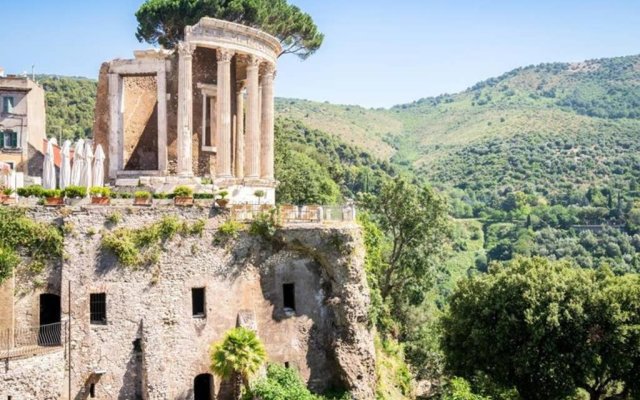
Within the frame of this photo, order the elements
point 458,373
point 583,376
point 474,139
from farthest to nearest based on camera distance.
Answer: point 474,139 < point 458,373 < point 583,376

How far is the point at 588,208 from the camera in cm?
11681

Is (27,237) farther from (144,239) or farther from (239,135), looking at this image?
(239,135)

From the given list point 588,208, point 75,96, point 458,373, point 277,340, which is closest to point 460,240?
point 588,208

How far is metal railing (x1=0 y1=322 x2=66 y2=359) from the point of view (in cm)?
2764

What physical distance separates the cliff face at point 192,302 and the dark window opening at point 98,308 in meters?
0.20

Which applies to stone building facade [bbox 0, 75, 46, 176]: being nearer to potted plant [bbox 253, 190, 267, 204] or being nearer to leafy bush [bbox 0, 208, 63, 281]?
potted plant [bbox 253, 190, 267, 204]

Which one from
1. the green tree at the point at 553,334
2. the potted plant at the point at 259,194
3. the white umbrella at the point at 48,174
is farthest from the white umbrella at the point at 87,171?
the green tree at the point at 553,334

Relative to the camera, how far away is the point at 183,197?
102 feet

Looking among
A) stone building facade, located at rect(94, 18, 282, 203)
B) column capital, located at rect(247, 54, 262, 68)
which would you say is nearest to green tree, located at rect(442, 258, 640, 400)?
stone building facade, located at rect(94, 18, 282, 203)

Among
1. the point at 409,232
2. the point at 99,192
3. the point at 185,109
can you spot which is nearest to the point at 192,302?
the point at 99,192

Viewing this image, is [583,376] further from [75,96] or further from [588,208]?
[588,208]

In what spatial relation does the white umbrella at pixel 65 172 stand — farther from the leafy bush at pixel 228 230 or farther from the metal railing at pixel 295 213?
the metal railing at pixel 295 213

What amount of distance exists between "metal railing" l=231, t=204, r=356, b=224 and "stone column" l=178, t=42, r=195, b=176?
5.90 m

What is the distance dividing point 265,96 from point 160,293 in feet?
52.4
